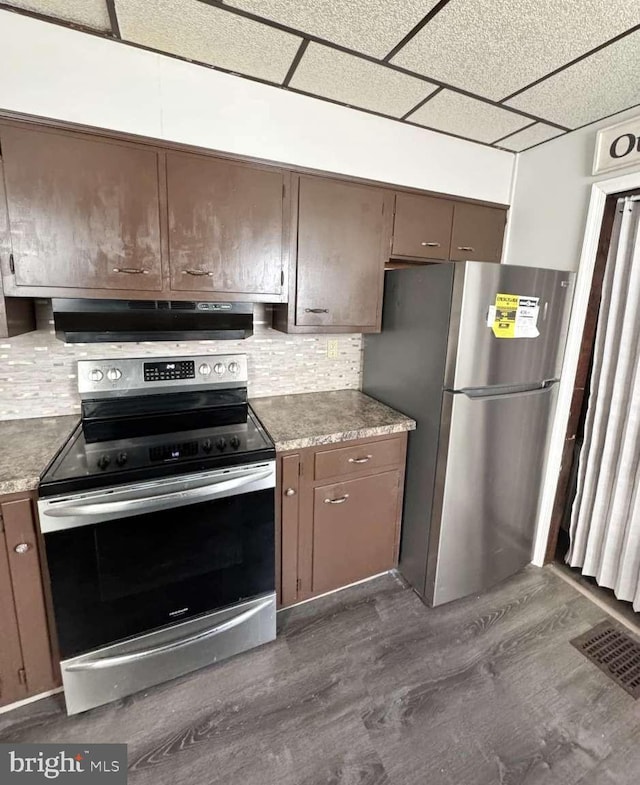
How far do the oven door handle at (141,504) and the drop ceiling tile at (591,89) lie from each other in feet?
6.45

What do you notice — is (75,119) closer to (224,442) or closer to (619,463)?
(224,442)

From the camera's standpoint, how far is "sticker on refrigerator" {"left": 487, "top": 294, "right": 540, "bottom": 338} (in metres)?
1.64

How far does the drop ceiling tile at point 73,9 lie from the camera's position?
1.22m

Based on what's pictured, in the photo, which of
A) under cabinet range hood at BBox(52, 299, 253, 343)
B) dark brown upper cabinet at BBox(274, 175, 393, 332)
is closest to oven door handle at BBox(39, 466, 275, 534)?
under cabinet range hood at BBox(52, 299, 253, 343)

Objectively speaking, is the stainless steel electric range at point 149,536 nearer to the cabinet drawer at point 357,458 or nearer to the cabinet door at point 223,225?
the cabinet drawer at point 357,458

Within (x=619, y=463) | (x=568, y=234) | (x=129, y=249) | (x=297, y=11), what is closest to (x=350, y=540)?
(x=619, y=463)

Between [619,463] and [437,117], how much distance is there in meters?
1.97

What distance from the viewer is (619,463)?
187 cm

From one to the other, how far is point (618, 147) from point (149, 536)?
262 cm

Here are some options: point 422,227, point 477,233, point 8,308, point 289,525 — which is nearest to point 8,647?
point 289,525

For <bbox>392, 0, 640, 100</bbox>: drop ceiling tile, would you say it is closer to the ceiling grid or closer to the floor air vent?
the ceiling grid

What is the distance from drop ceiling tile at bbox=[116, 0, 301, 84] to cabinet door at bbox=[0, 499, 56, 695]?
1.68m

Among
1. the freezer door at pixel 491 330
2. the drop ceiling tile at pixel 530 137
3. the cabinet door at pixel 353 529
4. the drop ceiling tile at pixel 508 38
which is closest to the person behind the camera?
the drop ceiling tile at pixel 508 38

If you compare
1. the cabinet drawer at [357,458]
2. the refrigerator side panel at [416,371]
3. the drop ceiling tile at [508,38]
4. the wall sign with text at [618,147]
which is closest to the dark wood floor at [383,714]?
the refrigerator side panel at [416,371]
